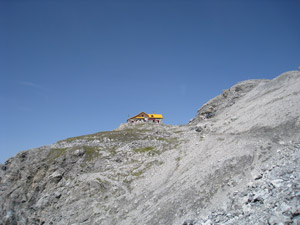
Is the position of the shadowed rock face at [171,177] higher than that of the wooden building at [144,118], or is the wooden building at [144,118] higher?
the wooden building at [144,118]

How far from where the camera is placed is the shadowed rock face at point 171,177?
20.8m

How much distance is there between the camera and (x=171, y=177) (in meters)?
36.4

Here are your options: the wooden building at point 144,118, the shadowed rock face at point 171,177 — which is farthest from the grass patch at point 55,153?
the wooden building at point 144,118

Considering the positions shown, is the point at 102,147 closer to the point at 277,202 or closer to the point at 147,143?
the point at 147,143

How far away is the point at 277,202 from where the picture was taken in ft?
54.5

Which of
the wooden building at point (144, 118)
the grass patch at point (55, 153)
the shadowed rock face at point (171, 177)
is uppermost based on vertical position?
the wooden building at point (144, 118)

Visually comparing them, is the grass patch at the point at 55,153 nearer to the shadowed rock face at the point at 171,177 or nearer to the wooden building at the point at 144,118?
the shadowed rock face at the point at 171,177

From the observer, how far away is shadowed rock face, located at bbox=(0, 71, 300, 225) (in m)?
20.8

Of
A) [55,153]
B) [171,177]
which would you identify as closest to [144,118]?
[55,153]

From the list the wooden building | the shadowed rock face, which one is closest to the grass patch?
the shadowed rock face

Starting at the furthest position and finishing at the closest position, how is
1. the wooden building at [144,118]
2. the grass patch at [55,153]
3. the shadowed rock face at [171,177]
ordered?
the wooden building at [144,118] → the grass patch at [55,153] → the shadowed rock face at [171,177]

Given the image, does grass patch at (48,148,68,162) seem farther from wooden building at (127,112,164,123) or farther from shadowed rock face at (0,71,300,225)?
wooden building at (127,112,164,123)

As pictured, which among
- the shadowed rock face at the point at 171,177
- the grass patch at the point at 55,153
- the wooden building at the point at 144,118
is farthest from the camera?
the wooden building at the point at 144,118

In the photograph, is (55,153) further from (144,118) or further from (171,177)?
(144,118)
